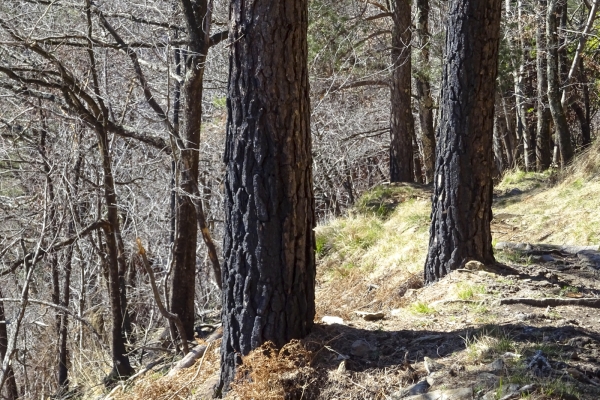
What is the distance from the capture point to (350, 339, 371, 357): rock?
454 centimetres

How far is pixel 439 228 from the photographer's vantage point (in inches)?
245

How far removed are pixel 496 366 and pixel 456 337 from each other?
24.4 inches

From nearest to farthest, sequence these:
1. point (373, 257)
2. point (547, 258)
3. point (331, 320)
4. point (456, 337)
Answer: point (456, 337)
point (331, 320)
point (547, 258)
point (373, 257)

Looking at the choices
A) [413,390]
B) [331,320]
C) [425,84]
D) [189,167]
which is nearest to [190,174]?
[189,167]

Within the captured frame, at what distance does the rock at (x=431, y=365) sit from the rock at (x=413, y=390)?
136 mm

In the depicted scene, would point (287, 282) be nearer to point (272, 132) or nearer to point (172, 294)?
point (272, 132)

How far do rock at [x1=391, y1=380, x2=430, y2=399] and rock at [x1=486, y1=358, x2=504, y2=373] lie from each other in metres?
0.35

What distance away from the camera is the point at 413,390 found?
394 cm

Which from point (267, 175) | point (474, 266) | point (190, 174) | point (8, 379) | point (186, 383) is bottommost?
point (8, 379)

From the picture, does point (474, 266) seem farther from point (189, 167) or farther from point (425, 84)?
point (425, 84)

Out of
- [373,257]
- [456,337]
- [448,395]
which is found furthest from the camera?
[373,257]

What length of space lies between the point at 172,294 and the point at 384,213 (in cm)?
353

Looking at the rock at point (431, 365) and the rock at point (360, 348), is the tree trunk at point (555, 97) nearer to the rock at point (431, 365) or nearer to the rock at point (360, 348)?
the rock at point (360, 348)

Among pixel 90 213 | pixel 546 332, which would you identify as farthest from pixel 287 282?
pixel 90 213
